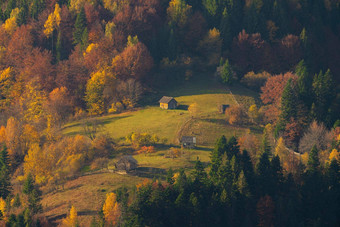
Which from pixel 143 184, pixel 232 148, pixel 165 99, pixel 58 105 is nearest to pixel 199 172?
pixel 143 184

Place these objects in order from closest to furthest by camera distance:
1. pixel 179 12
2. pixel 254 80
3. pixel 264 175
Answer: pixel 264 175, pixel 254 80, pixel 179 12

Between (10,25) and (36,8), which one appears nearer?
(10,25)

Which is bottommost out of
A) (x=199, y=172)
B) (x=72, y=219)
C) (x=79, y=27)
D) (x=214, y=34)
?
(x=72, y=219)

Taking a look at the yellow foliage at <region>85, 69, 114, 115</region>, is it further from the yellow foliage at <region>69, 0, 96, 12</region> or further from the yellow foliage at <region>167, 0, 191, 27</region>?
the yellow foliage at <region>167, 0, 191, 27</region>

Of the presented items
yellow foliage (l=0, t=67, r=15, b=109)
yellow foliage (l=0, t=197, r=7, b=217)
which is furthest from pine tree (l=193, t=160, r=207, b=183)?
yellow foliage (l=0, t=67, r=15, b=109)

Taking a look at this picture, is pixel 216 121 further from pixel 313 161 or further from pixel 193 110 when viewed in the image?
pixel 313 161

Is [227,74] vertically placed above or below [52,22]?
below
